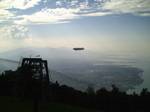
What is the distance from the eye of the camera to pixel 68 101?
46.1m

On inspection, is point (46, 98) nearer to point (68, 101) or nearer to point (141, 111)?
point (68, 101)

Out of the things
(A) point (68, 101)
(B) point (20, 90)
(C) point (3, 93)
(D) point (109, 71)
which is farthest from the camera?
(D) point (109, 71)

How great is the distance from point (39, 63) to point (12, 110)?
4997 mm

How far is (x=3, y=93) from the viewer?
41844 millimetres

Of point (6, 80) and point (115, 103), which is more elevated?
point (6, 80)

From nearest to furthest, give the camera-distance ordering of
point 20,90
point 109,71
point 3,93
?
point 20,90 → point 3,93 → point 109,71

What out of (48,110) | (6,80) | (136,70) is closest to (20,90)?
(48,110)

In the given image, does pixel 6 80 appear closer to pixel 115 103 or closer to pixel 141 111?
pixel 115 103

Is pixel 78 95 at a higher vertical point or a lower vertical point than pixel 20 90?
lower

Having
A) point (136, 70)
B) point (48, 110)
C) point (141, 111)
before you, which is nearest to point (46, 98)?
point (48, 110)

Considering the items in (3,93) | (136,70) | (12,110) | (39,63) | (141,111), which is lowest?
(136,70)

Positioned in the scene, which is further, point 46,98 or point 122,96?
point 122,96

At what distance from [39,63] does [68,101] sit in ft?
57.8

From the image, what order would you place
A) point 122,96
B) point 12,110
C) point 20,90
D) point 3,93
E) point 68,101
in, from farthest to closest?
point 122,96
point 68,101
point 3,93
point 20,90
point 12,110
